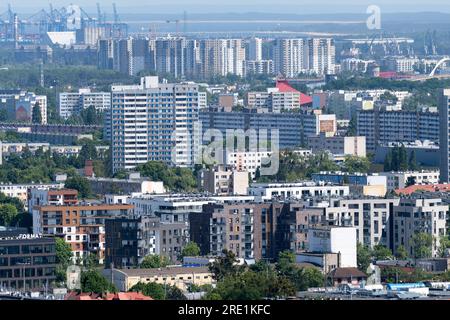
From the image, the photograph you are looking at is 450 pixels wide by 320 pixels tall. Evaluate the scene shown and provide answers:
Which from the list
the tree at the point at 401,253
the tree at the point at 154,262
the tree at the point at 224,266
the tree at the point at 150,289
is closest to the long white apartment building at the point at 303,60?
the tree at the point at 401,253

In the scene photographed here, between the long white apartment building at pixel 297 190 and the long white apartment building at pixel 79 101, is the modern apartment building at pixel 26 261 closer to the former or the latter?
the long white apartment building at pixel 297 190

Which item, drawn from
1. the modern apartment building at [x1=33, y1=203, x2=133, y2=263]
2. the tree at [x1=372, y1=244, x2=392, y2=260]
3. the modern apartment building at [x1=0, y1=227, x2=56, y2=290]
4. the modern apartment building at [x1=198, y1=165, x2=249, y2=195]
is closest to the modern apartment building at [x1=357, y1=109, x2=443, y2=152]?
the modern apartment building at [x1=198, y1=165, x2=249, y2=195]

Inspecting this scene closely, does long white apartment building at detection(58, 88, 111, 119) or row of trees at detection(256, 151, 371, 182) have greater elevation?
long white apartment building at detection(58, 88, 111, 119)

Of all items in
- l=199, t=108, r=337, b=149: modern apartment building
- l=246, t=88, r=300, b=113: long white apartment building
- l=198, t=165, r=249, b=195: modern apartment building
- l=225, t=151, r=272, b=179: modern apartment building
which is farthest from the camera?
l=246, t=88, r=300, b=113: long white apartment building

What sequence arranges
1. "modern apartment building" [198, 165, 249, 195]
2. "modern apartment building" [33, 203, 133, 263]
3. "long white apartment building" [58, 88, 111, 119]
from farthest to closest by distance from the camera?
"long white apartment building" [58, 88, 111, 119], "modern apartment building" [198, 165, 249, 195], "modern apartment building" [33, 203, 133, 263]

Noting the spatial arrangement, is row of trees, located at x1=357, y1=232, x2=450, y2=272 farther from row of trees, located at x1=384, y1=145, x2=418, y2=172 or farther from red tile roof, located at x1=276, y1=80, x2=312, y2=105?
red tile roof, located at x1=276, y1=80, x2=312, y2=105

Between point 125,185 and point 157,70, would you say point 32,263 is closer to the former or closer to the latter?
point 125,185
